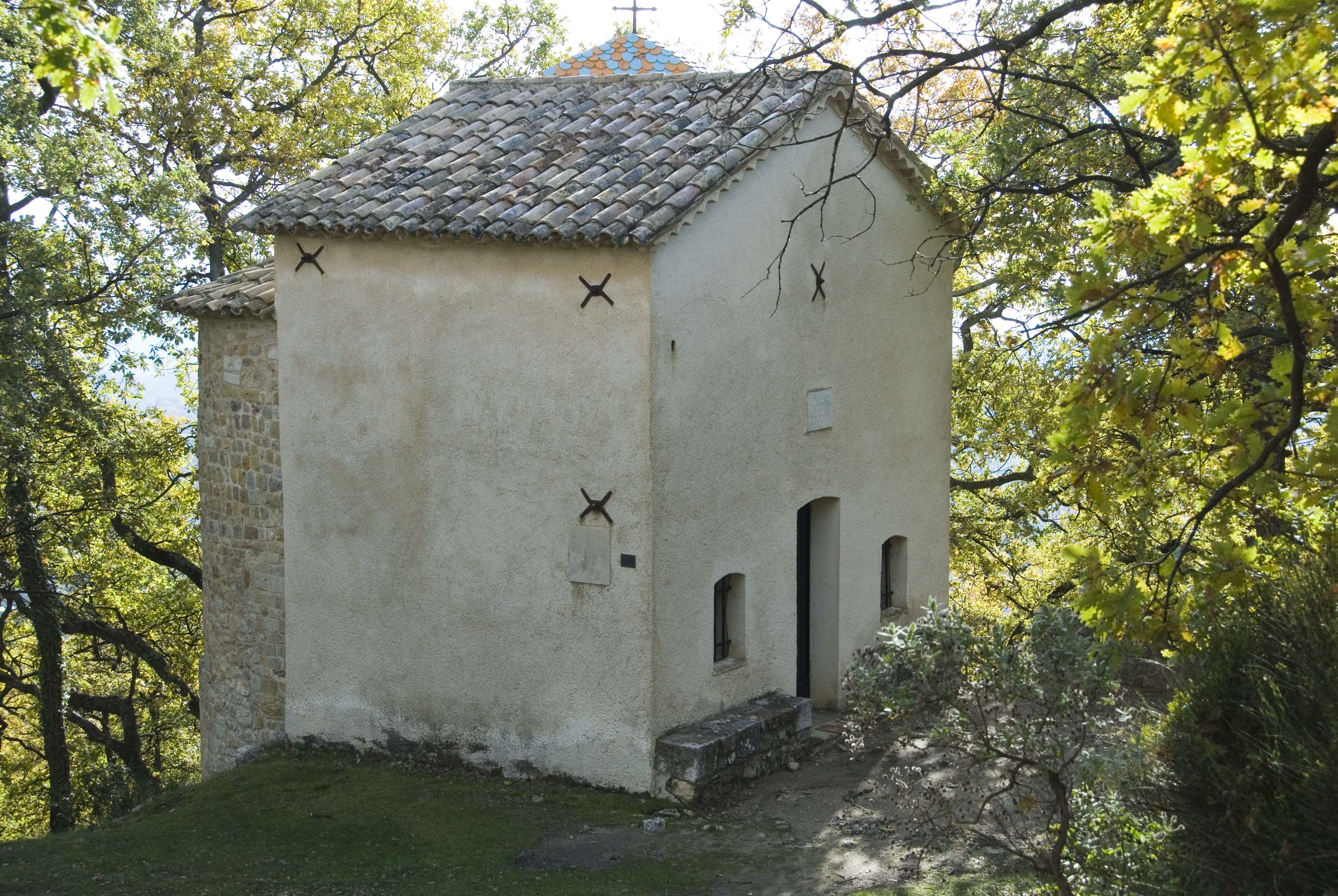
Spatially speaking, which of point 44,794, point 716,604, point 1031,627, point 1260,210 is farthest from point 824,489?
point 44,794

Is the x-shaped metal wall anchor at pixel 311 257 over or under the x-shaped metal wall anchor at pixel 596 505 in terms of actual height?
over

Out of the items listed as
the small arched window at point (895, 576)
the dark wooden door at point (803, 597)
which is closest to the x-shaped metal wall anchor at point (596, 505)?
the dark wooden door at point (803, 597)

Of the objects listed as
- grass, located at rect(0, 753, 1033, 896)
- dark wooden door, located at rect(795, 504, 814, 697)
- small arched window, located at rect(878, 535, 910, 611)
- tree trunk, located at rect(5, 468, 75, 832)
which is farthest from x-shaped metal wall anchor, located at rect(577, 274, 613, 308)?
tree trunk, located at rect(5, 468, 75, 832)

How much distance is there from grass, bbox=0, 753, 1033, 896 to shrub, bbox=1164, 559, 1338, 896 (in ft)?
7.46

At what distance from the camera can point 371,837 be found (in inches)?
351

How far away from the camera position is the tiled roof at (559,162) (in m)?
9.21

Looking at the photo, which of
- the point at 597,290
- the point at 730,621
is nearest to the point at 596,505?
the point at 597,290

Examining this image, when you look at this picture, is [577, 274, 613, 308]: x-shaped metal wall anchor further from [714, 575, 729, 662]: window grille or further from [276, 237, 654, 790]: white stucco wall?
[714, 575, 729, 662]: window grille

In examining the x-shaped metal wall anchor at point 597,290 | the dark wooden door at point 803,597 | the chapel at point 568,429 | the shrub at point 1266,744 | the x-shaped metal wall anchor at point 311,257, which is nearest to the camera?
the shrub at point 1266,744

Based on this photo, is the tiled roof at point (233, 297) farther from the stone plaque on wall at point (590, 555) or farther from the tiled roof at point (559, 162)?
the stone plaque on wall at point (590, 555)

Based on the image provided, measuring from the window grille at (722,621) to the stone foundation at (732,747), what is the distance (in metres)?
0.45

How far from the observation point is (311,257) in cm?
1041

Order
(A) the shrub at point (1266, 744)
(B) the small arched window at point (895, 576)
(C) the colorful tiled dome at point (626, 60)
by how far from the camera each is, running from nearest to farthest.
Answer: (A) the shrub at point (1266, 744)
(C) the colorful tiled dome at point (626, 60)
(B) the small arched window at point (895, 576)

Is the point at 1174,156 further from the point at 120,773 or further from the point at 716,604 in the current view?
the point at 120,773
